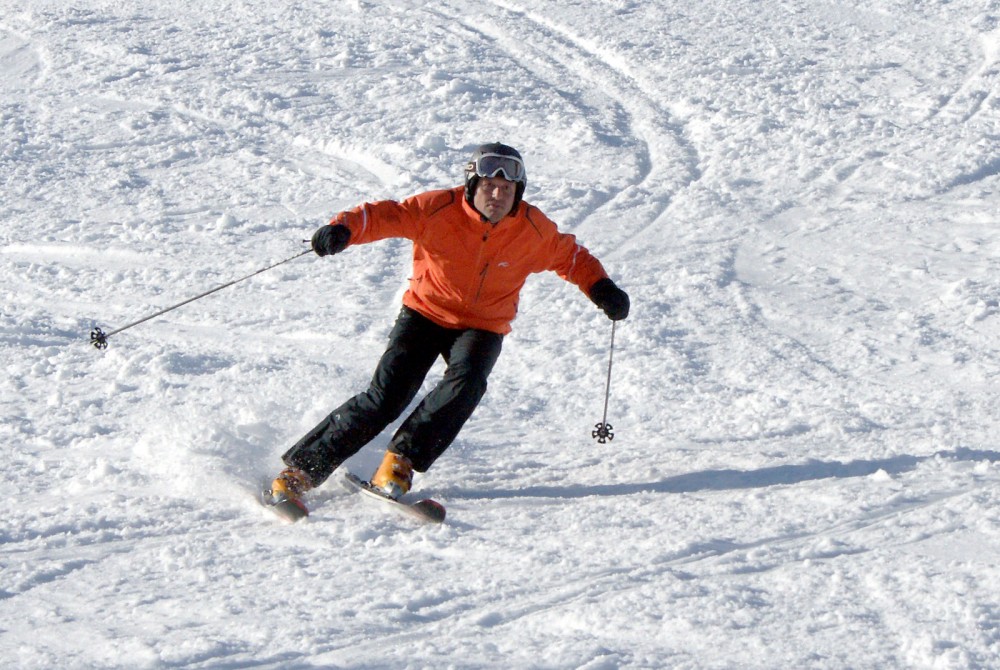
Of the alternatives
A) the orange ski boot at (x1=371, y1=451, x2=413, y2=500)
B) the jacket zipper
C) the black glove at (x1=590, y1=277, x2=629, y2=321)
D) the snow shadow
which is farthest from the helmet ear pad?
the snow shadow

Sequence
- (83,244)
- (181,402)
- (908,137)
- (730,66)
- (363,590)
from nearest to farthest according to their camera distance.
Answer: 1. (363,590)
2. (181,402)
3. (83,244)
4. (908,137)
5. (730,66)

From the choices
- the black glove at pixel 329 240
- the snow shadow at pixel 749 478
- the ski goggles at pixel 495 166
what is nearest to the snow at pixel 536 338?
the snow shadow at pixel 749 478

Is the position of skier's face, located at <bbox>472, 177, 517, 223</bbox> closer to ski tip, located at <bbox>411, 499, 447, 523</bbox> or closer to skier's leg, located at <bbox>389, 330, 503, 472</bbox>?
skier's leg, located at <bbox>389, 330, 503, 472</bbox>

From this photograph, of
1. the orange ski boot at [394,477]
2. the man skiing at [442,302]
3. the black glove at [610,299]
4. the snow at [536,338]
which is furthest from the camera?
the black glove at [610,299]

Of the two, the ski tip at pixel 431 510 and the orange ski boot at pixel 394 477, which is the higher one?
the orange ski boot at pixel 394 477

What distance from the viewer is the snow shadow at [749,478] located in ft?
15.1

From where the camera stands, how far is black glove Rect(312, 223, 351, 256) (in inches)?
172

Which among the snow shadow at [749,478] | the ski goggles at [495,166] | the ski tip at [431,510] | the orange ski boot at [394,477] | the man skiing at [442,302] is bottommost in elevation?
the ski tip at [431,510]

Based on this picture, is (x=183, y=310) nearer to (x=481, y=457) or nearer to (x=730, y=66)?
(x=481, y=457)

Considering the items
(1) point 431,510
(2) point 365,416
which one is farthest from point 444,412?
(1) point 431,510

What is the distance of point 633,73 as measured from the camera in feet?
34.8

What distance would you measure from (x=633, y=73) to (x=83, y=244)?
209 inches

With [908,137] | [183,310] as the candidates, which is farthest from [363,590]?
[908,137]

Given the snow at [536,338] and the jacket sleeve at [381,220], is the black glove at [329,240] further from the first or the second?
the snow at [536,338]
